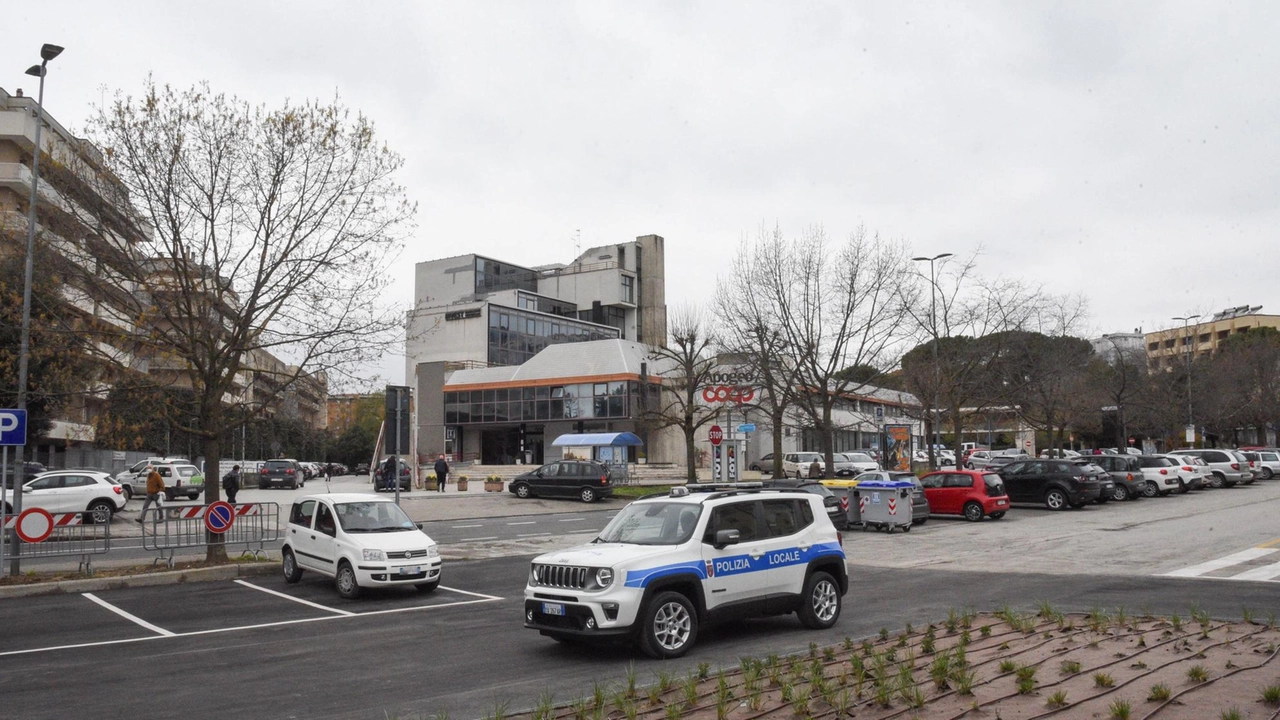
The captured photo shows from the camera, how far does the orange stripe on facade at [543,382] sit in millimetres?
60381

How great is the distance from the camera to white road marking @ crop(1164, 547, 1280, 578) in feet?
46.8

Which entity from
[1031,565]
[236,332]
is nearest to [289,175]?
[236,332]

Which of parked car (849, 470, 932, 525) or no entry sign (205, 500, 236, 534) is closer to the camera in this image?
no entry sign (205, 500, 236, 534)

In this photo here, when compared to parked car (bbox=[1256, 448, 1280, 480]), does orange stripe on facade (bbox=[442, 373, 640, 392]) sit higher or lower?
higher

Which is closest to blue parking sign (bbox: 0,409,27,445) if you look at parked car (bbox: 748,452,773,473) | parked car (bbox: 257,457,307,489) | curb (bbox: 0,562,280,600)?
curb (bbox: 0,562,280,600)

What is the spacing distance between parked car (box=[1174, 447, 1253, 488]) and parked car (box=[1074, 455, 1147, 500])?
21.7 ft

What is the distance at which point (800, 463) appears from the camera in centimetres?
5084

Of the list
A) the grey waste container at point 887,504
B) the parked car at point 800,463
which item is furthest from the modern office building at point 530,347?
the grey waste container at point 887,504

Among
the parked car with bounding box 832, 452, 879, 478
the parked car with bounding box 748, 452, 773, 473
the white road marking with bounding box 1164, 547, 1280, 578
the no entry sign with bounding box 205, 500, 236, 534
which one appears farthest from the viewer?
the parked car with bounding box 748, 452, 773, 473

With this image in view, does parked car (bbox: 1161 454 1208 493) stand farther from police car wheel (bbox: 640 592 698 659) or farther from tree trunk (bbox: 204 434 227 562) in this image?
tree trunk (bbox: 204 434 227 562)

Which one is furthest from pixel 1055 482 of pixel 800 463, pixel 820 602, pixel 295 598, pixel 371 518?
pixel 295 598

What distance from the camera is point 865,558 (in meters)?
18.7

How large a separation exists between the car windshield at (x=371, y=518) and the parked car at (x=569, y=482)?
863 inches

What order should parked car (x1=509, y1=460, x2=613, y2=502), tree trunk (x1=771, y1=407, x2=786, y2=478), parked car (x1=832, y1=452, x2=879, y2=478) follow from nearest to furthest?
parked car (x1=509, y1=460, x2=613, y2=502) → tree trunk (x1=771, y1=407, x2=786, y2=478) → parked car (x1=832, y1=452, x2=879, y2=478)
